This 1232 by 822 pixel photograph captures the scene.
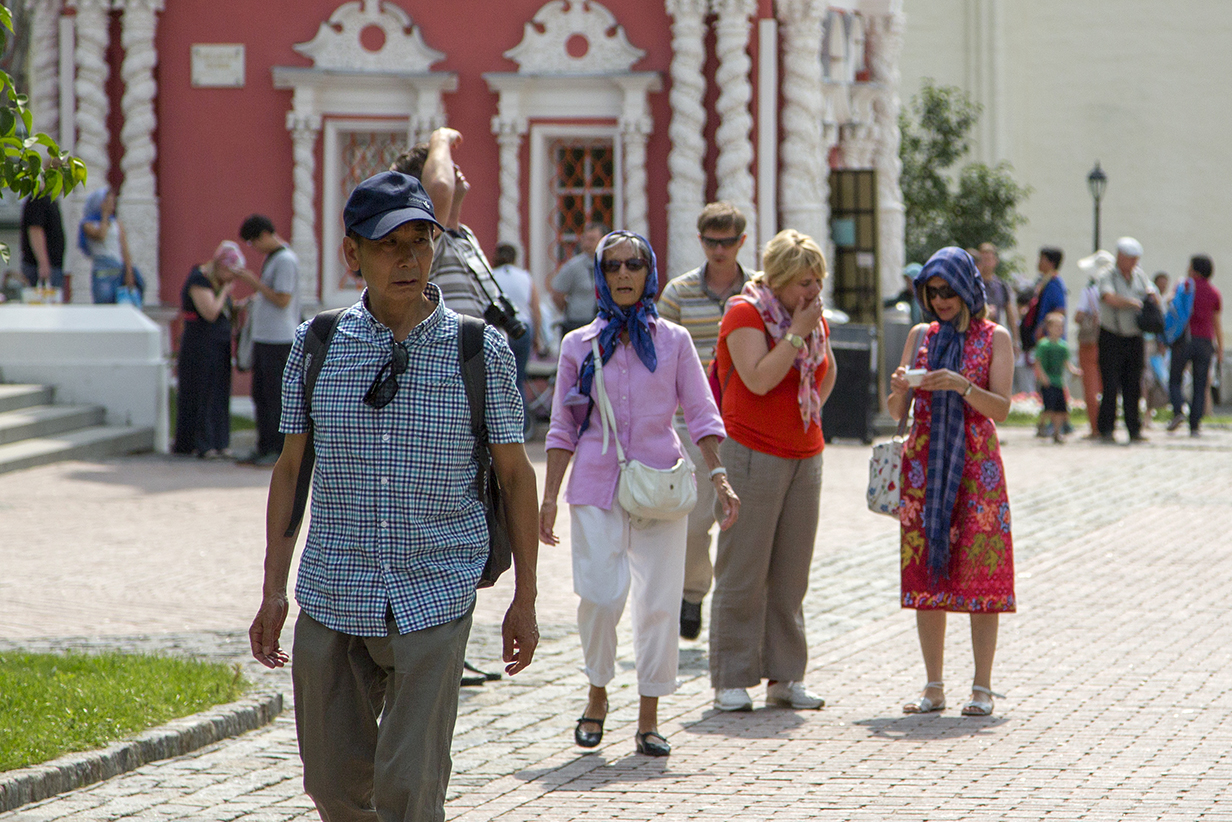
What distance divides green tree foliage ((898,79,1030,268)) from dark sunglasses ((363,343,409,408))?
28.8 meters

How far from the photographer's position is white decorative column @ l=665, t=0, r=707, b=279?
1936 cm

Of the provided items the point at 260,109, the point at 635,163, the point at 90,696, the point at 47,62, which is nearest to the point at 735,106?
the point at 635,163

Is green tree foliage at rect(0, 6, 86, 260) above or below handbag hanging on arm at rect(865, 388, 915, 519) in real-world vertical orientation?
above

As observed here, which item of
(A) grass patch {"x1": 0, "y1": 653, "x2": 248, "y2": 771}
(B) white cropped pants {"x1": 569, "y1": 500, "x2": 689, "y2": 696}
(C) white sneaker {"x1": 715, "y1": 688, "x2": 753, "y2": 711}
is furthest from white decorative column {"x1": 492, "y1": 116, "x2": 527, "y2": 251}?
(B) white cropped pants {"x1": 569, "y1": 500, "x2": 689, "y2": 696}

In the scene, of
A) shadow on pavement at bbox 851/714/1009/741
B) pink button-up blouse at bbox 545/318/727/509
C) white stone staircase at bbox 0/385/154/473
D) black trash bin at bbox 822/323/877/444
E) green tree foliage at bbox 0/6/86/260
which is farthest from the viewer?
black trash bin at bbox 822/323/877/444

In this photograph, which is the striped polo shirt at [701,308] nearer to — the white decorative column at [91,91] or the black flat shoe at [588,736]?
the black flat shoe at [588,736]

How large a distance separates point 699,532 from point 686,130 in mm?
12038

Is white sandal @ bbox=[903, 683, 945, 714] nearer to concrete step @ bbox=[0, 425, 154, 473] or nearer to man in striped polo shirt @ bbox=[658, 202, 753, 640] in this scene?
man in striped polo shirt @ bbox=[658, 202, 753, 640]

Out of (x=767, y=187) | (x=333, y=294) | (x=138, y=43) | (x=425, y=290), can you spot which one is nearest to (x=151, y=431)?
(x=333, y=294)

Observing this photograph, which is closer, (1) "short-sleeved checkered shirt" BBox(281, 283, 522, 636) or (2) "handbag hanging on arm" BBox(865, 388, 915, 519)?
(1) "short-sleeved checkered shirt" BBox(281, 283, 522, 636)

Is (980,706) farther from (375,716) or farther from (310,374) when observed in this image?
(310,374)

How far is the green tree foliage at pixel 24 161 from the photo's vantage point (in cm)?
561

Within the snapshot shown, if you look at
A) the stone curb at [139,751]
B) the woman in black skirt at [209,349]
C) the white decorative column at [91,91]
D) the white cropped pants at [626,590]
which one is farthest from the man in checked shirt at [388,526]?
the white decorative column at [91,91]

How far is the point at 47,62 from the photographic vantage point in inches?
792
